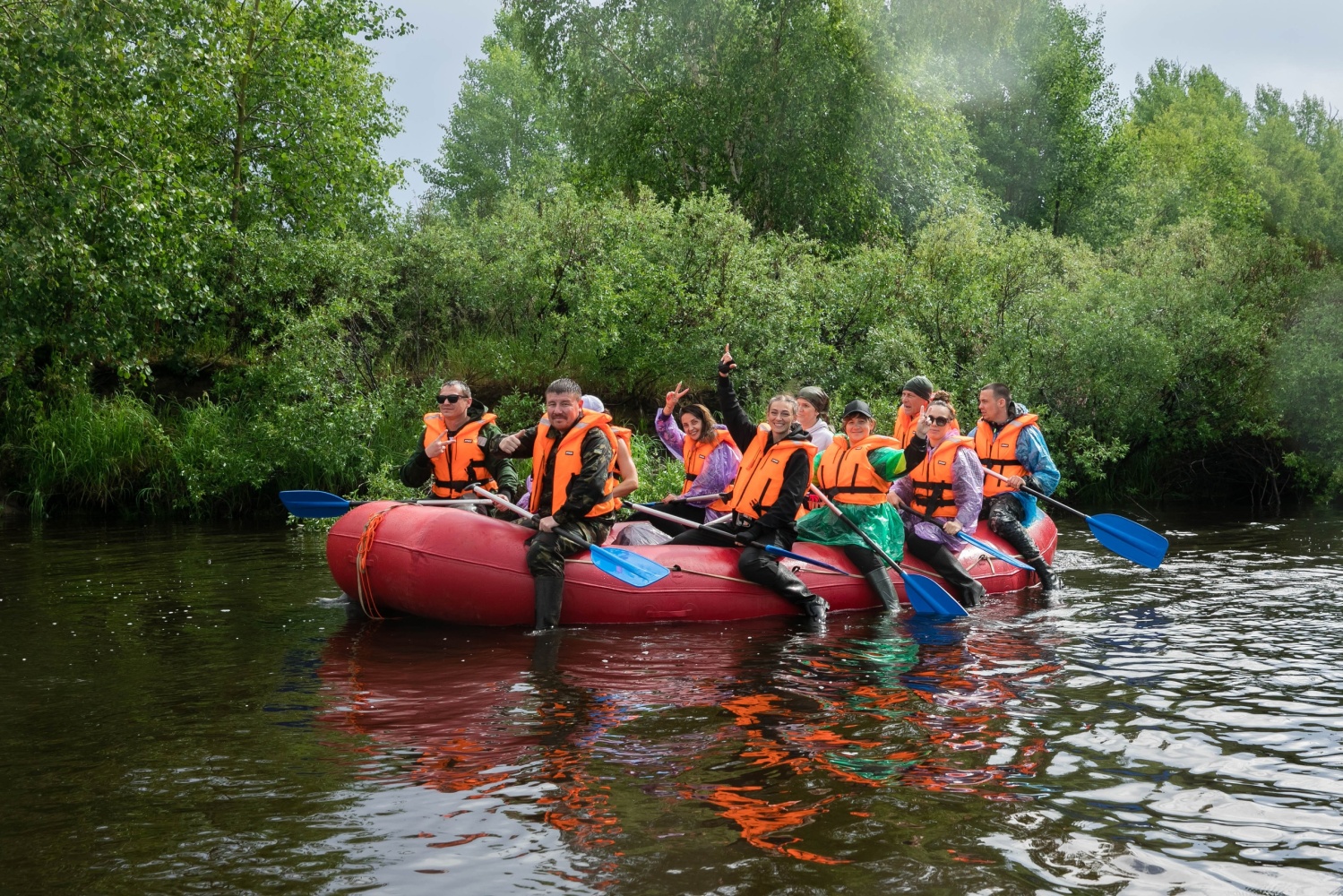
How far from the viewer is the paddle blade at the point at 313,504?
780 centimetres

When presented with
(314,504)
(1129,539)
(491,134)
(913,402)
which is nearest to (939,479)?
(913,402)

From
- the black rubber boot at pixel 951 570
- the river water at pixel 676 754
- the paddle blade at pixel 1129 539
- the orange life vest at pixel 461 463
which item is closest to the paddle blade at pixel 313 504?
the river water at pixel 676 754

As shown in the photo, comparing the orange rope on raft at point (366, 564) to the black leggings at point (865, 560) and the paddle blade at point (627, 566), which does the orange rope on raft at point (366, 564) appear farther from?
the black leggings at point (865, 560)

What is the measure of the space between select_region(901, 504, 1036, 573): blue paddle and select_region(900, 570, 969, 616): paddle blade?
0.49m

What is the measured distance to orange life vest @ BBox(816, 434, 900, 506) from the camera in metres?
7.33

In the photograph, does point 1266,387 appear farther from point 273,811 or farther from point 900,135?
point 273,811

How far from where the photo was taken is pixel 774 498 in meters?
6.90

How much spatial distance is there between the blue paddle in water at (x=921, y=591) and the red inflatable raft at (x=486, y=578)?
637 millimetres

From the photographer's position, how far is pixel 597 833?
3.54 metres

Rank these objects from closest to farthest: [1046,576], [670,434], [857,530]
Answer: [857,530] → [1046,576] → [670,434]

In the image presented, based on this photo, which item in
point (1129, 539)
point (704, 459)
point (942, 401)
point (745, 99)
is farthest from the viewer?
point (745, 99)

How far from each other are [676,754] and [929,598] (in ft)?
10.9

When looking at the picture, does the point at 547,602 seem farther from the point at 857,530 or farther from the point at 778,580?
the point at 857,530

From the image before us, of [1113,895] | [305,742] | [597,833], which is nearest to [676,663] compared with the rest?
[305,742]
